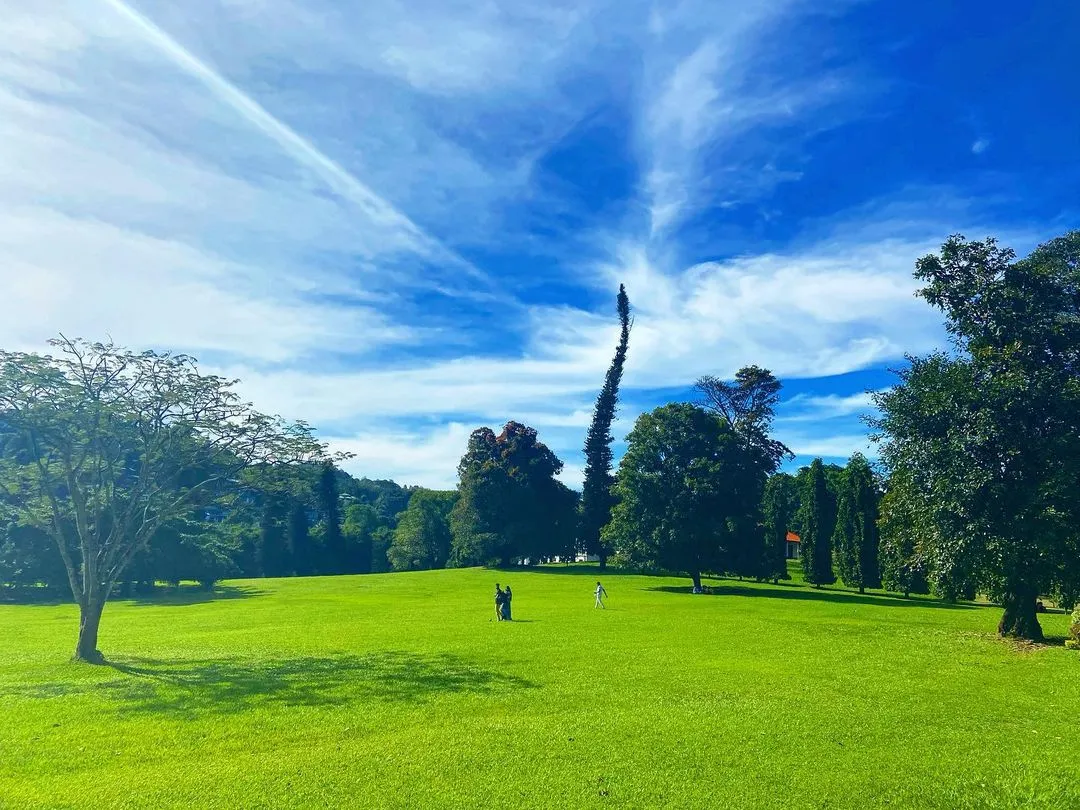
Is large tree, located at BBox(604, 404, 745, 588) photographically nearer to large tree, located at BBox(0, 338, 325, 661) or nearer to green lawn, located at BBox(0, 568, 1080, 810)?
green lawn, located at BBox(0, 568, 1080, 810)

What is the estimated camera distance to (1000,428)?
25.0 m

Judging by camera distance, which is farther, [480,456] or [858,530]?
[480,456]

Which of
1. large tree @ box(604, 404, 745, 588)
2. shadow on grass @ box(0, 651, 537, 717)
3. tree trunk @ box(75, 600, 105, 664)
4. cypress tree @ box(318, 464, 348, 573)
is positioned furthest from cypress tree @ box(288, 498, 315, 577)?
shadow on grass @ box(0, 651, 537, 717)

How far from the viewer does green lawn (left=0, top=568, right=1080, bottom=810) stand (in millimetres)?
10344

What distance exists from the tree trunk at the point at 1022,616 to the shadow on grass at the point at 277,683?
20957 millimetres

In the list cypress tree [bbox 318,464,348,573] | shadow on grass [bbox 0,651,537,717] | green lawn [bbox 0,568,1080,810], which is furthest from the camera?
cypress tree [bbox 318,464,348,573]

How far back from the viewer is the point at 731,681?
17.9 m

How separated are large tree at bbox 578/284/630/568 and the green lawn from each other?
47.6 meters

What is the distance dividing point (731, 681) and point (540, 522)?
187 ft

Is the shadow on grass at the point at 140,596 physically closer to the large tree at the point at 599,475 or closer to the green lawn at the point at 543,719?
the green lawn at the point at 543,719

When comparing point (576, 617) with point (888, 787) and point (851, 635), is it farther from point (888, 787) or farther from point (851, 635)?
point (888, 787)

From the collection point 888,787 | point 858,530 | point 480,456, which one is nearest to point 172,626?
point 888,787

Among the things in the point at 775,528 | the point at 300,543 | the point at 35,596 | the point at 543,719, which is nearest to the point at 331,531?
the point at 300,543

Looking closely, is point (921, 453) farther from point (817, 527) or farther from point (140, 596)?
point (140, 596)
